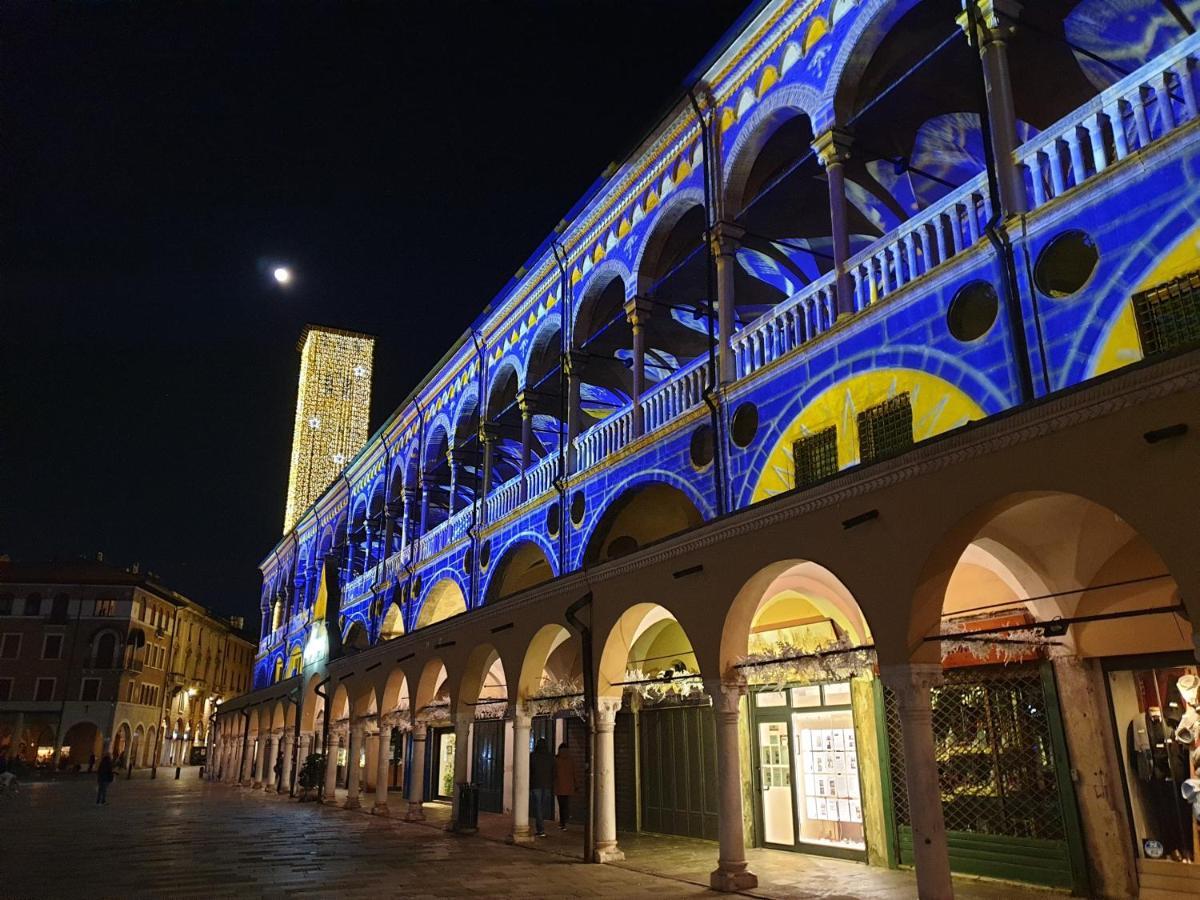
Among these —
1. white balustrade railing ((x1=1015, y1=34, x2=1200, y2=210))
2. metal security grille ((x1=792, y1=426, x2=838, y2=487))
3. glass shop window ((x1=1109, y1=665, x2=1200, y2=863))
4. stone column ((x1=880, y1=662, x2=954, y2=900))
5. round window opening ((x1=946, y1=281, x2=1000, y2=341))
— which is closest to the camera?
stone column ((x1=880, y1=662, x2=954, y2=900))

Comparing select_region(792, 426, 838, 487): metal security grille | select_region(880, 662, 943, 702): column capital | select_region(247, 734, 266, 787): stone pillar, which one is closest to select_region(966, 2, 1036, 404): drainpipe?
select_region(792, 426, 838, 487): metal security grille

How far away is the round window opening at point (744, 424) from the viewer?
1284 centimetres

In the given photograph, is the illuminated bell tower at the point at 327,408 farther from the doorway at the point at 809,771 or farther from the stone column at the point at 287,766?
the doorway at the point at 809,771

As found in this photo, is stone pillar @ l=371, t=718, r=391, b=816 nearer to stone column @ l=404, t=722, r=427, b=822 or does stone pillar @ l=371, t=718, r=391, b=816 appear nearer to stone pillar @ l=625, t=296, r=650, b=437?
stone column @ l=404, t=722, r=427, b=822

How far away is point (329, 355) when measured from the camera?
57.7 meters

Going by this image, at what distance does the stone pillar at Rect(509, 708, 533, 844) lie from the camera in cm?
1495

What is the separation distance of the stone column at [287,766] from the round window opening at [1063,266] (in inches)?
1120

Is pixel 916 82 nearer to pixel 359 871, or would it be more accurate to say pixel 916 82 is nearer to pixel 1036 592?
pixel 1036 592

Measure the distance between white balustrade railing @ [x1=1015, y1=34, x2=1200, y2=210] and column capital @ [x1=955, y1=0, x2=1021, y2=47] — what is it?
1474 mm

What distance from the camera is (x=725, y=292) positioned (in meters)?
14.0

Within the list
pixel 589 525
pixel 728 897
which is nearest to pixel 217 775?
pixel 589 525

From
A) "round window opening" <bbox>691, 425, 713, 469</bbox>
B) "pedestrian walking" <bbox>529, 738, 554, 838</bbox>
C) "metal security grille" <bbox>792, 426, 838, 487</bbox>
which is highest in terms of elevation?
"round window opening" <bbox>691, 425, 713, 469</bbox>

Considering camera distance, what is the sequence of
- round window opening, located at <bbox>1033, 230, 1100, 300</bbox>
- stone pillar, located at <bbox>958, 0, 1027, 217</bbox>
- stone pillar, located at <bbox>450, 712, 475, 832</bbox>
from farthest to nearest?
stone pillar, located at <bbox>450, 712, 475, 832</bbox>, stone pillar, located at <bbox>958, 0, 1027, 217</bbox>, round window opening, located at <bbox>1033, 230, 1100, 300</bbox>

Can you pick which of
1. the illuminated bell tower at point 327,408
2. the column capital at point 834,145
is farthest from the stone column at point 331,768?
the illuminated bell tower at point 327,408
